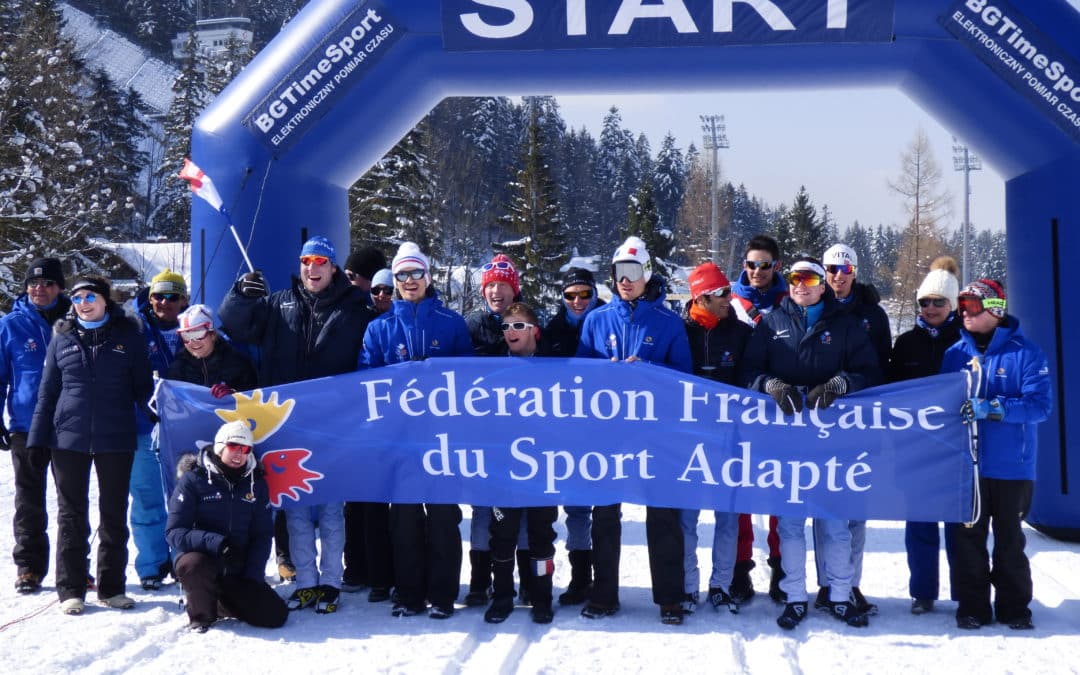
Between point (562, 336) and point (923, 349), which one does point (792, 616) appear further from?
point (562, 336)

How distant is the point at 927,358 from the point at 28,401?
17.5 ft

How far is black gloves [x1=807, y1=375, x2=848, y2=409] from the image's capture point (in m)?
4.85

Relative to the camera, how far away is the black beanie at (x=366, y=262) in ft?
20.2

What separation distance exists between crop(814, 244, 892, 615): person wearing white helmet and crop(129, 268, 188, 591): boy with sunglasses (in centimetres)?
390

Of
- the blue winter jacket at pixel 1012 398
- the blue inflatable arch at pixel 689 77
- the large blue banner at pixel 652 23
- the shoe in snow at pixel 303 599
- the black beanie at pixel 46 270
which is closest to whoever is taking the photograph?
the blue winter jacket at pixel 1012 398

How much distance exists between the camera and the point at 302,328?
18.0ft

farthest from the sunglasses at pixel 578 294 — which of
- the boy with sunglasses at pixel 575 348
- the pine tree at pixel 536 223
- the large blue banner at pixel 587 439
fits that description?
the pine tree at pixel 536 223

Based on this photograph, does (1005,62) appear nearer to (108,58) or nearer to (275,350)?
(275,350)

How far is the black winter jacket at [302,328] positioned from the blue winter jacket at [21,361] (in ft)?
4.00

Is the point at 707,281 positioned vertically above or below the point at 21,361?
above

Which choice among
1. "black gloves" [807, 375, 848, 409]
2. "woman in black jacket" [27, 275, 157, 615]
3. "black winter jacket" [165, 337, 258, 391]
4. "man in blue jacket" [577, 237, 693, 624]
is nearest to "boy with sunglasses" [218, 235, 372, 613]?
"black winter jacket" [165, 337, 258, 391]

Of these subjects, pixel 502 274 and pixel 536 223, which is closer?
pixel 502 274

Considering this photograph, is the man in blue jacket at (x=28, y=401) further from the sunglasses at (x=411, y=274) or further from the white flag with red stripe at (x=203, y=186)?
the sunglasses at (x=411, y=274)

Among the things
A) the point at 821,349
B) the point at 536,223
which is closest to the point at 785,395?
the point at 821,349
